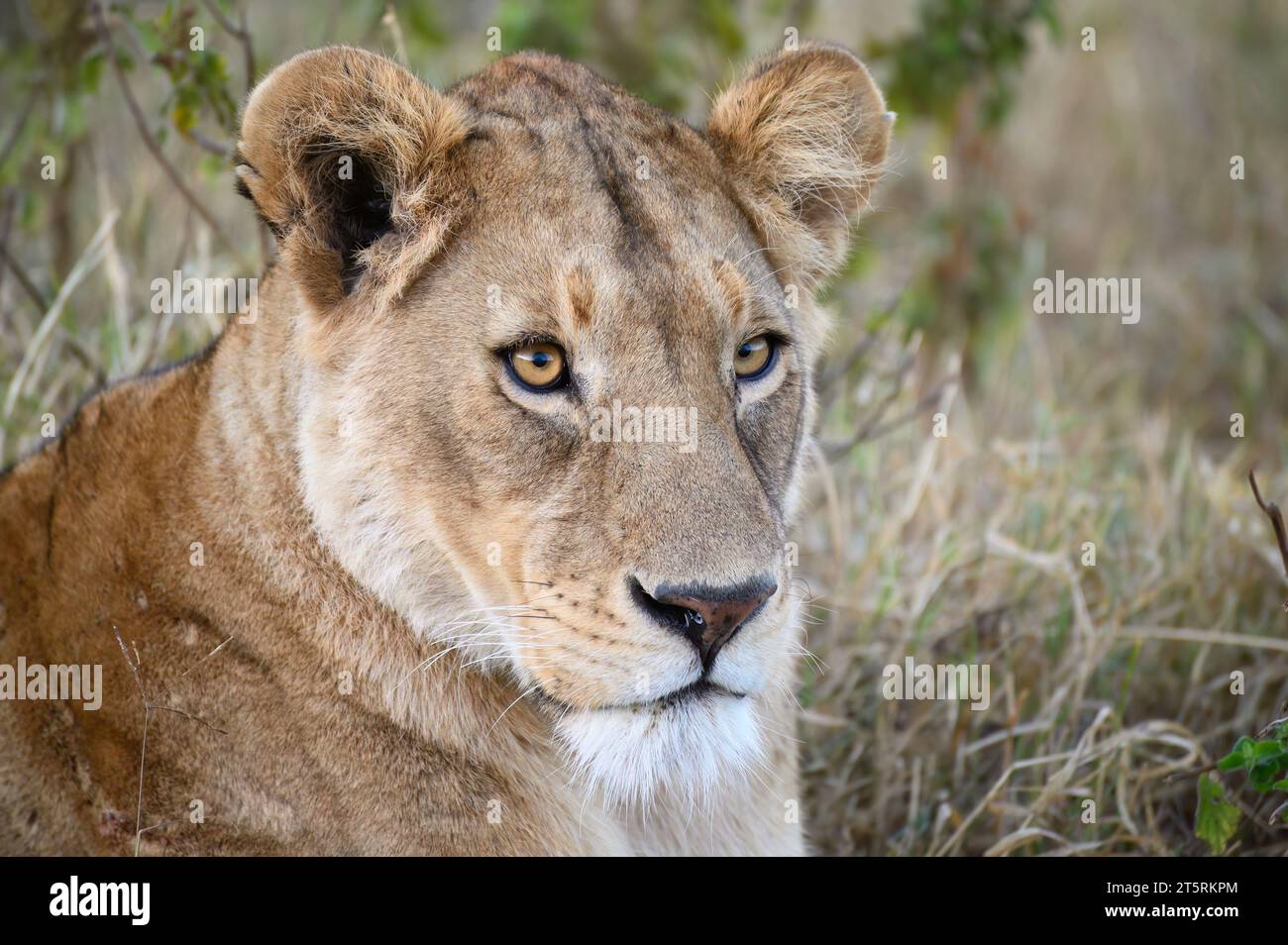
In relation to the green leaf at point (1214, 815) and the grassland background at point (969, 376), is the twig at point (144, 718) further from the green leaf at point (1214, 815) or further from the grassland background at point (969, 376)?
the green leaf at point (1214, 815)

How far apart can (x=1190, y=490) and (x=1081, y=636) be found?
117cm

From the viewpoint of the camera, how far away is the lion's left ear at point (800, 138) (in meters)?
3.71

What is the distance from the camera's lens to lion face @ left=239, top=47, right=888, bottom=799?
3.02 meters

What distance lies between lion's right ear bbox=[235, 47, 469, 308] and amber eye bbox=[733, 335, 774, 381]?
2.44ft

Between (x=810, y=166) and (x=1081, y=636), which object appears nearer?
(x=810, y=166)

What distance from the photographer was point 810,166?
380 centimetres

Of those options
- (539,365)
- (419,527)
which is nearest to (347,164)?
(539,365)

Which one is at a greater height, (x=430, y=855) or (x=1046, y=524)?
(x=1046, y=524)

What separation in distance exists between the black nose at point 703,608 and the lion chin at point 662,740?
5.6 inches

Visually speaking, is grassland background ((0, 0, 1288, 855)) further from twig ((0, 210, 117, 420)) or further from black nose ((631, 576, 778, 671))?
black nose ((631, 576, 778, 671))

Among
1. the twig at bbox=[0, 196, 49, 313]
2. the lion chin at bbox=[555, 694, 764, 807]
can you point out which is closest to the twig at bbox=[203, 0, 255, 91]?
the twig at bbox=[0, 196, 49, 313]

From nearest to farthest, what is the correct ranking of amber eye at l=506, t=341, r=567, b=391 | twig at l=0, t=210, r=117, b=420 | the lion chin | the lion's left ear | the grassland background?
the lion chin → amber eye at l=506, t=341, r=567, b=391 → the lion's left ear → the grassland background → twig at l=0, t=210, r=117, b=420
